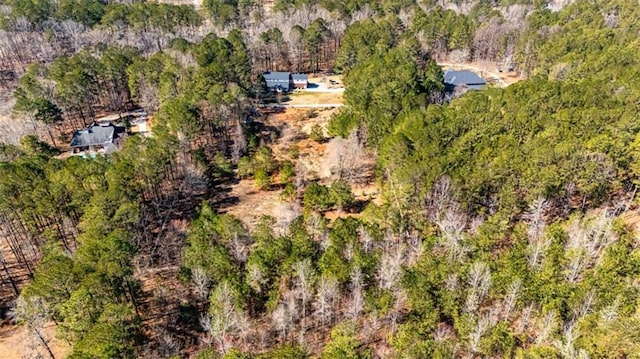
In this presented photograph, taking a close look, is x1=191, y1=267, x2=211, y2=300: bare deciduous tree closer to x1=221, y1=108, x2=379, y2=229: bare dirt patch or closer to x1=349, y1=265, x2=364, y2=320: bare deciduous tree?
x1=349, y1=265, x2=364, y2=320: bare deciduous tree

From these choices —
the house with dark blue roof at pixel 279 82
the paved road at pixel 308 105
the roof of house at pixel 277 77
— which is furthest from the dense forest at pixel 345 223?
the roof of house at pixel 277 77

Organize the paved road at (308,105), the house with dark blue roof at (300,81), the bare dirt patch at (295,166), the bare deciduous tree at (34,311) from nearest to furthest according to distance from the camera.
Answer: the bare deciduous tree at (34,311) → the bare dirt patch at (295,166) → the paved road at (308,105) → the house with dark blue roof at (300,81)

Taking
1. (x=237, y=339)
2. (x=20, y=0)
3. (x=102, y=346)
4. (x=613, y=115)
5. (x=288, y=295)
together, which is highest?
(x=20, y=0)

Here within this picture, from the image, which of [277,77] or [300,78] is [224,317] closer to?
[277,77]

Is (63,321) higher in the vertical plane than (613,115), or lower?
lower

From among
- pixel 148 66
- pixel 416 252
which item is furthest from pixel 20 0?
pixel 416 252

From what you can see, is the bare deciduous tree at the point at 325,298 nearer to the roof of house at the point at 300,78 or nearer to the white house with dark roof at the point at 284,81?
the white house with dark roof at the point at 284,81

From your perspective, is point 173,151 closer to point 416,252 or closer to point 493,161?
point 416,252
